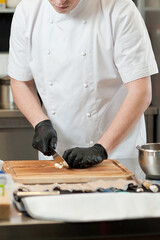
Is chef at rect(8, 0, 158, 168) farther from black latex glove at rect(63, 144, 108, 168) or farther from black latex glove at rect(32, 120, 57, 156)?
black latex glove at rect(63, 144, 108, 168)

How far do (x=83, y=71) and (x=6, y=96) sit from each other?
1.32 meters

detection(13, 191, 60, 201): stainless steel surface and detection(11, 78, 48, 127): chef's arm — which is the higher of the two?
detection(11, 78, 48, 127): chef's arm

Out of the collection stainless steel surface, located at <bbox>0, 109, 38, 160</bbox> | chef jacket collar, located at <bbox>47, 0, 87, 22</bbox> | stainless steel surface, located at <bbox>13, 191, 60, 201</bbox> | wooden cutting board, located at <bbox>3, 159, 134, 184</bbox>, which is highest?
chef jacket collar, located at <bbox>47, 0, 87, 22</bbox>

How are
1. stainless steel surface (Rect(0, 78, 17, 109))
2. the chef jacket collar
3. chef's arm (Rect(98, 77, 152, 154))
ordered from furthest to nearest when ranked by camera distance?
stainless steel surface (Rect(0, 78, 17, 109))
the chef jacket collar
chef's arm (Rect(98, 77, 152, 154))

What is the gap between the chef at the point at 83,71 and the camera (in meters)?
2.21

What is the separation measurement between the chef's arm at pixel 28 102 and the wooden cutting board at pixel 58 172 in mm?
368

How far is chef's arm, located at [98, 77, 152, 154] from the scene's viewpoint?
2.14m

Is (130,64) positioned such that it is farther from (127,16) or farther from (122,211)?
(122,211)

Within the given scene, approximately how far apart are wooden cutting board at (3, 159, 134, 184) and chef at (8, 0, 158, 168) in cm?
17

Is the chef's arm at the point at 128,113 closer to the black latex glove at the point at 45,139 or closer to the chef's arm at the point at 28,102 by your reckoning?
the black latex glove at the point at 45,139

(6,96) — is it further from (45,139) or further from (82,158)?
(82,158)

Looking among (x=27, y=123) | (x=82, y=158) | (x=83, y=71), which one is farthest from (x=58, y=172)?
(x=27, y=123)

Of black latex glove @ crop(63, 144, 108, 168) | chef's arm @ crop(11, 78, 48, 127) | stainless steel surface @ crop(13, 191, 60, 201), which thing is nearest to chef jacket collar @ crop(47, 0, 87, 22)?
chef's arm @ crop(11, 78, 48, 127)

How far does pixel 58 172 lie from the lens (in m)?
1.84
